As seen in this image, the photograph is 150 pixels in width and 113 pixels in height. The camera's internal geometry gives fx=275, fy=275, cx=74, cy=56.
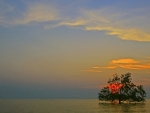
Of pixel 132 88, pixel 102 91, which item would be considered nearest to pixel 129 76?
pixel 132 88

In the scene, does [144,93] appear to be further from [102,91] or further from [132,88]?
[102,91]

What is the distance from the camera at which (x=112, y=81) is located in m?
104

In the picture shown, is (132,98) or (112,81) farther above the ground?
(112,81)

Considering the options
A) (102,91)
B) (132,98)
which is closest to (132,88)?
(132,98)

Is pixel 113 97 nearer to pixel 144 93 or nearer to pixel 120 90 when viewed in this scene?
pixel 120 90

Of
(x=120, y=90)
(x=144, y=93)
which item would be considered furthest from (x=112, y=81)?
(x=144, y=93)

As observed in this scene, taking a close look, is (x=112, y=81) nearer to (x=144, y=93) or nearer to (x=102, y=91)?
(x=102, y=91)

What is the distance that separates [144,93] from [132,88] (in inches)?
226

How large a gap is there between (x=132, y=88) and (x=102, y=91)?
11.6 m

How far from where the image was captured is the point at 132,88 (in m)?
104

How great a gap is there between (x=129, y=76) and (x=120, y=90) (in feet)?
20.7

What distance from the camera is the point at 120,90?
103875mm

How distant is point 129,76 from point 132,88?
16.2 feet

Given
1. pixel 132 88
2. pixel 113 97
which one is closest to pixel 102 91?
pixel 113 97
